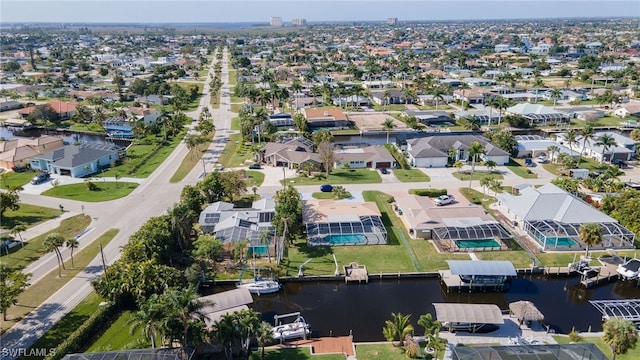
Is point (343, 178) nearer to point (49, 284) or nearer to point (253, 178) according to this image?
point (253, 178)

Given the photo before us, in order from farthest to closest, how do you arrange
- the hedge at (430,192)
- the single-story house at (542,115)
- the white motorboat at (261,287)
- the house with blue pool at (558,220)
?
1. the single-story house at (542,115)
2. the hedge at (430,192)
3. the house with blue pool at (558,220)
4. the white motorboat at (261,287)

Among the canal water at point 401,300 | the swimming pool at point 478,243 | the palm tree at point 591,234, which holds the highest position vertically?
the palm tree at point 591,234

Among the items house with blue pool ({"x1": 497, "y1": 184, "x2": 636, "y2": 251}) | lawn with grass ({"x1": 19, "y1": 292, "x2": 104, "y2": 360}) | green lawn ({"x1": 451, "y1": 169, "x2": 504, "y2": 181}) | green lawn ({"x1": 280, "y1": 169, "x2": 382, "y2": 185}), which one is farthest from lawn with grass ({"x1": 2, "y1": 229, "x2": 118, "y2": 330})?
green lawn ({"x1": 451, "y1": 169, "x2": 504, "y2": 181})

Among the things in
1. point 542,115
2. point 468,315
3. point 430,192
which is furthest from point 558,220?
point 542,115

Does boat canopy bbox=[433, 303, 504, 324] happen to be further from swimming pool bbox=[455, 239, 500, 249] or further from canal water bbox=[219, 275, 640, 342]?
swimming pool bbox=[455, 239, 500, 249]

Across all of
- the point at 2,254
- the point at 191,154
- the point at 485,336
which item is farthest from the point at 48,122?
the point at 485,336

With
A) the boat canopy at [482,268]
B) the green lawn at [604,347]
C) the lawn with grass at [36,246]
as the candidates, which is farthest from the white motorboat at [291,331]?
the lawn with grass at [36,246]

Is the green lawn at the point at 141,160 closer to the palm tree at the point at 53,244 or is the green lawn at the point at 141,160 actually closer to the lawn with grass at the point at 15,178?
the lawn with grass at the point at 15,178

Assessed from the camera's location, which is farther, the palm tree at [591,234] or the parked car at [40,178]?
the parked car at [40,178]
